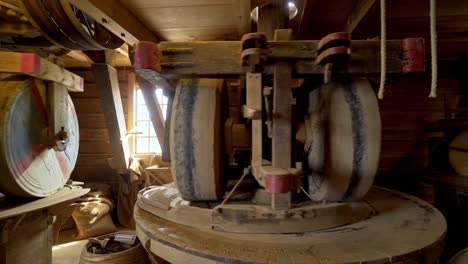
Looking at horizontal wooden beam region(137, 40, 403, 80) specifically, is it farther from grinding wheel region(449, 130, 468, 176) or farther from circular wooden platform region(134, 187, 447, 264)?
grinding wheel region(449, 130, 468, 176)

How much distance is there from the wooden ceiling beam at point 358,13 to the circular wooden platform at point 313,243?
1118 mm

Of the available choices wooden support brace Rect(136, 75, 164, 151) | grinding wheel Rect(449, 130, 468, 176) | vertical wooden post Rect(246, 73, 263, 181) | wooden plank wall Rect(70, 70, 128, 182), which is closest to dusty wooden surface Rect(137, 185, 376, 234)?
vertical wooden post Rect(246, 73, 263, 181)

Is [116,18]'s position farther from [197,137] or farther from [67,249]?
[67,249]

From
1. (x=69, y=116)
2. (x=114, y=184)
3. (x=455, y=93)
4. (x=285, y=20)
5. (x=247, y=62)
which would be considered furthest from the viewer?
(x=114, y=184)

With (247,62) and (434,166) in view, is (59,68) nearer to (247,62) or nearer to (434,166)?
(247,62)

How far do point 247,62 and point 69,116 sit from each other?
181cm

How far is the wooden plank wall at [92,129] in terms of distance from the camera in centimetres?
349

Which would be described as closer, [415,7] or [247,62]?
[247,62]

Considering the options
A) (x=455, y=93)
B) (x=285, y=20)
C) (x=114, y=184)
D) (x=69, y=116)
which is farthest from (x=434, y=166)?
(x=114, y=184)

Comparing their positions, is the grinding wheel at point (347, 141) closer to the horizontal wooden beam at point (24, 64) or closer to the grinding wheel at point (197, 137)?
the grinding wheel at point (197, 137)

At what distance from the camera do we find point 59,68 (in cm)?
202

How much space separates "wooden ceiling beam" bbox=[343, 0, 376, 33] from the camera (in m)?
1.53

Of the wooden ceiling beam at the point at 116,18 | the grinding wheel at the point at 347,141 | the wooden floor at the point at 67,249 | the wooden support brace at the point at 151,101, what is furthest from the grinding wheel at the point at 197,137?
the wooden floor at the point at 67,249

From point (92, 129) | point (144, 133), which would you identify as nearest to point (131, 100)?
point (144, 133)
